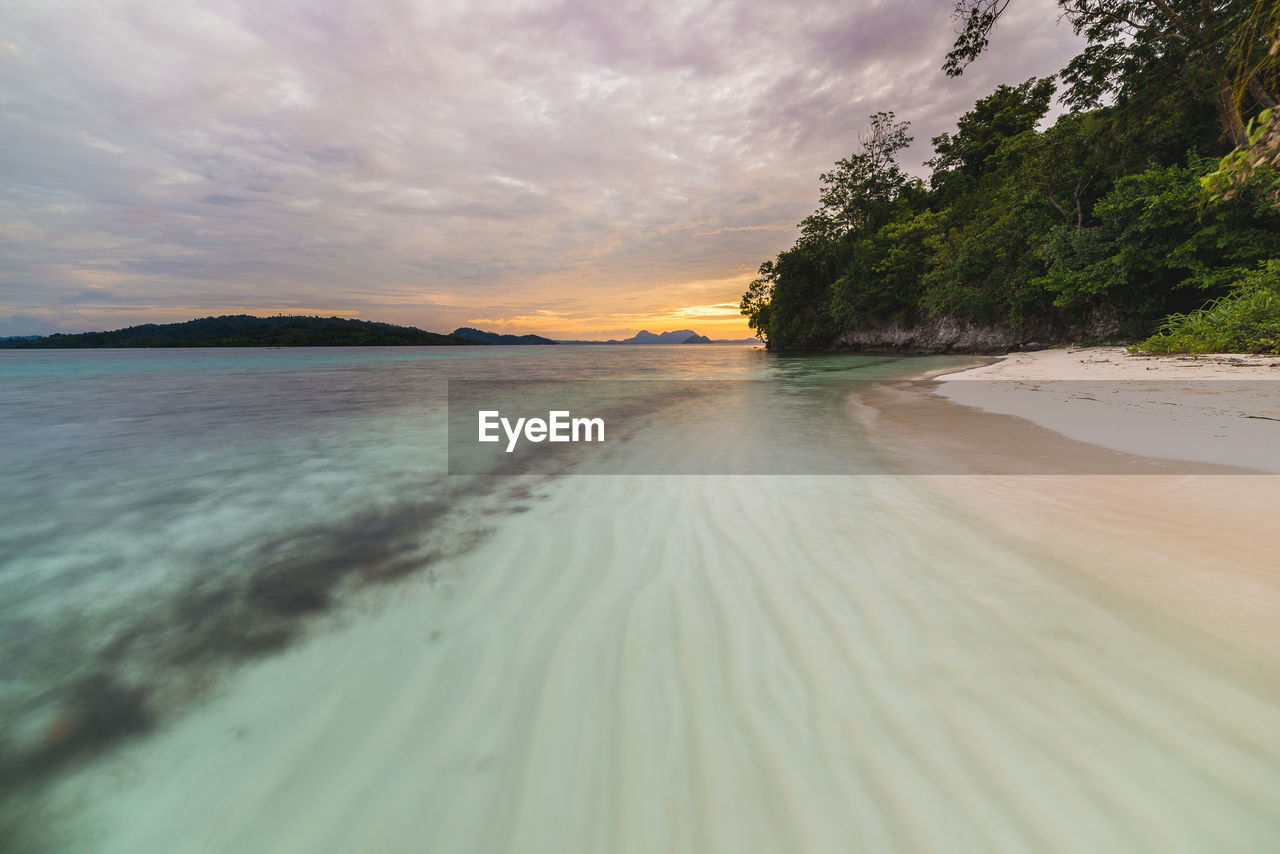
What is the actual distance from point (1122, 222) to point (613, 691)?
24846 millimetres

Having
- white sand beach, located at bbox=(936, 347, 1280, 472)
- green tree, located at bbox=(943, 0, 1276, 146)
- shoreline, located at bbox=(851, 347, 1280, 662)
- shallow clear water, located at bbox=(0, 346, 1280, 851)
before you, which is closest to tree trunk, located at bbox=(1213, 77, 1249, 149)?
green tree, located at bbox=(943, 0, 1276, 146)

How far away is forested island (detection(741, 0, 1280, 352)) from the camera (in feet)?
35.4

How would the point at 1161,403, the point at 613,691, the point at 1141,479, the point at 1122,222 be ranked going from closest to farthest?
the point at 613,691 → the point at 1141,479 → the point at 1161,403 → the point at 1122,222

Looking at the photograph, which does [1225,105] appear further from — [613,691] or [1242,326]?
[613,691]

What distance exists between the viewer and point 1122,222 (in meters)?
16.4

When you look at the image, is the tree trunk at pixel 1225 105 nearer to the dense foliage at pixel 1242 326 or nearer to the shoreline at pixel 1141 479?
the dense foliage at pixel 1242 326

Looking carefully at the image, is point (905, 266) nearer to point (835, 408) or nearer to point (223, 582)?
point (835, 408)

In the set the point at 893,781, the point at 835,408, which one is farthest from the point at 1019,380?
the point at 893,781

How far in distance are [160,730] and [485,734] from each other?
1.28 metres

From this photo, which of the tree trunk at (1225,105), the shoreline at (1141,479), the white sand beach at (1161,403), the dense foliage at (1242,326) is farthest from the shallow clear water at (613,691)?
the tree trunk at (1225,105)

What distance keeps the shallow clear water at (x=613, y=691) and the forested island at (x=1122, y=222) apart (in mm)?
3763

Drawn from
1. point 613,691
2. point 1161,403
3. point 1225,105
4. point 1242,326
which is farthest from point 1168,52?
point 613,691

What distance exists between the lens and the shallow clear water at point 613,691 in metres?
1.25

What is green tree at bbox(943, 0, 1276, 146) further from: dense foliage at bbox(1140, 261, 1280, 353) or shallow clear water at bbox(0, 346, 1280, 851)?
shallow clear water at bbox(0, 346, 1280, 851)
